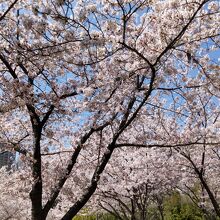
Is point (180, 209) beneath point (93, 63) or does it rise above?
above

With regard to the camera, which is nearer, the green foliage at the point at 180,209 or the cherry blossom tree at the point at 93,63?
the cherry blossom tree at the point at 93,63

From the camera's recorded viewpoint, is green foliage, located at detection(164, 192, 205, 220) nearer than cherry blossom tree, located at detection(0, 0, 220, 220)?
No

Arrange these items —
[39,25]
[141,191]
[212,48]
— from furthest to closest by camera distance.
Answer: [141,191]
[212,48]
[39,25]

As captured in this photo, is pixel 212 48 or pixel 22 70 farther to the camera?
pixel 22 70

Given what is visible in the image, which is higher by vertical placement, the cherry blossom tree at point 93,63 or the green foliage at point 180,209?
the green foliage at point 180,209

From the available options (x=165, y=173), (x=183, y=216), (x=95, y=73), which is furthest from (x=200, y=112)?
(x=183, y=216)

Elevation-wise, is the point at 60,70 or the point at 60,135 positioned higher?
the point at 60,70

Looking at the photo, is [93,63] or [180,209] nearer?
[93,63]

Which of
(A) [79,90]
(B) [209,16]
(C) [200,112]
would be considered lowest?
(A) [79,90]

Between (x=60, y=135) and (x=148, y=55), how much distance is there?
3.82 metres

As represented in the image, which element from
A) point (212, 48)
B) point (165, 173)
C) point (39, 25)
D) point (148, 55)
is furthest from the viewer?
point (165, 173)

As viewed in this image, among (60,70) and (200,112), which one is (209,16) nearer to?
(60,70)

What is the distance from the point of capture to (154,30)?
251 inches

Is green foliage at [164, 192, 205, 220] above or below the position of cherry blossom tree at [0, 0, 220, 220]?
above
